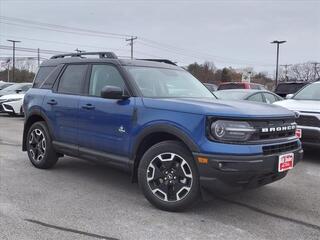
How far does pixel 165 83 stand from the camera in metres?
5.90

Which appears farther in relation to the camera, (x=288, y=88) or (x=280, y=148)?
(x=288, y=88)

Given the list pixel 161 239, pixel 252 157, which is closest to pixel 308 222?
pixel 252 157

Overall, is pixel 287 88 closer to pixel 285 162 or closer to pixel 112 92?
pixel 285 162

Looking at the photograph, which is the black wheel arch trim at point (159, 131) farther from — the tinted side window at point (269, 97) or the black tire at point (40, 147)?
the tinted side window at point (269, 97)

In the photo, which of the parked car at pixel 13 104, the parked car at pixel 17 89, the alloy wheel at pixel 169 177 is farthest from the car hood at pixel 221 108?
the parked car at pixel 17 89

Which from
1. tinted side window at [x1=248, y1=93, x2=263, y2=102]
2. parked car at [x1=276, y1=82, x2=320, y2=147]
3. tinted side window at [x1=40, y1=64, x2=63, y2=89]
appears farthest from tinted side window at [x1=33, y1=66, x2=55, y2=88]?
tinted side window at [x1=248, y1=93, x2=263, y2=102]

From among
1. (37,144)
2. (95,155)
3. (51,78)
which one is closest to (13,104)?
(37,144)

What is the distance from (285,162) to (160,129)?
1430 millimetres

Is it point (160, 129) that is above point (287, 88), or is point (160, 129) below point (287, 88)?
below

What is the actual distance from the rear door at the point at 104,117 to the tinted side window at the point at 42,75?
1.27 meters

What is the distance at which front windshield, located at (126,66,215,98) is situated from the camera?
5613 mm

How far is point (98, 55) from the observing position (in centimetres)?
650

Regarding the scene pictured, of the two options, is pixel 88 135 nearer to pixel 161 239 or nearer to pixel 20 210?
pixel 20 210

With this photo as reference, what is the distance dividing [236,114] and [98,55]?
109 inches
